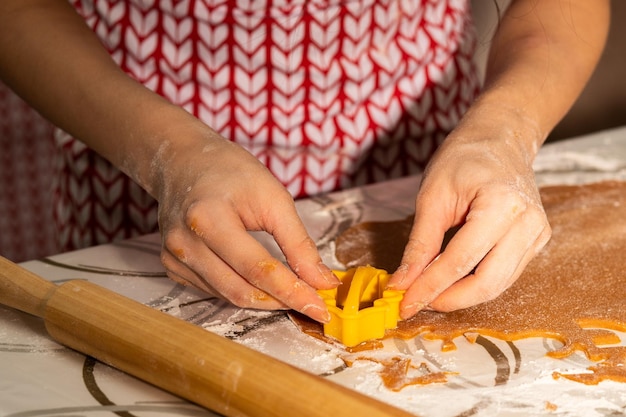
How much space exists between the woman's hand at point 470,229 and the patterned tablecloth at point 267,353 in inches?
1.8

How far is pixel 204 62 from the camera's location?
1.10m

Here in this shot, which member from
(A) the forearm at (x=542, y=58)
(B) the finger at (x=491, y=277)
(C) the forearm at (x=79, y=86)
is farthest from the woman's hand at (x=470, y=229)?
(C) the forearm at (x=79, y=86)

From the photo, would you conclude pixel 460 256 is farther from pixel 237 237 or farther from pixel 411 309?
pixel 237 237

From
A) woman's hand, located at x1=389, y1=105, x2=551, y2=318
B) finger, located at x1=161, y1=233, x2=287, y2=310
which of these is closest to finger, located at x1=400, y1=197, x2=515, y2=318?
woman's hand, located at x1=389, y1=105, x2=551, y2=318

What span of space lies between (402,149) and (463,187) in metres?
0.42

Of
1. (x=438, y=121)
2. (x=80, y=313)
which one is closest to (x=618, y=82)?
(x=438, y=121)

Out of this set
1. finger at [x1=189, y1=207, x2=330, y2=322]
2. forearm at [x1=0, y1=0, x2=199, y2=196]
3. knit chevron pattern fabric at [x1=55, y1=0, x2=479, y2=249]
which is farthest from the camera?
knit chevron pattern fabric at [x1=55, y1=0, x2=479, y2=249]

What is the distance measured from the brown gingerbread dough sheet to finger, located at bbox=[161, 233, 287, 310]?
56 mm

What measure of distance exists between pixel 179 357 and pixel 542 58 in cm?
60

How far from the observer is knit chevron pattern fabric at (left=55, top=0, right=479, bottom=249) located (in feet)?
3.58

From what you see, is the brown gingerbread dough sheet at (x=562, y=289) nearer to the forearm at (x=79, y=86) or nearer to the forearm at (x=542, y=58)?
the forearm at (x=542, y=58)

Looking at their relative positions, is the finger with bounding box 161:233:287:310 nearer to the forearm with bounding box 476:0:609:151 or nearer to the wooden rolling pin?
the wooden rolling pin

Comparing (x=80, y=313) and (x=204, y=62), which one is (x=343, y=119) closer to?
(x=204, y=62)

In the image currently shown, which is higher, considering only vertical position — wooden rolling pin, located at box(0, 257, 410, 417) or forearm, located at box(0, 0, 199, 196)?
forearm, located at box(0, 0, 199, 196)
